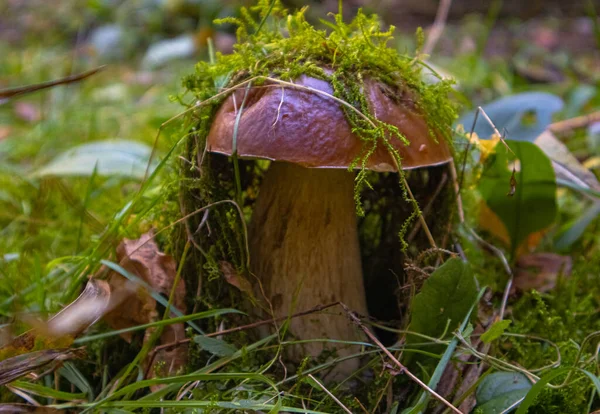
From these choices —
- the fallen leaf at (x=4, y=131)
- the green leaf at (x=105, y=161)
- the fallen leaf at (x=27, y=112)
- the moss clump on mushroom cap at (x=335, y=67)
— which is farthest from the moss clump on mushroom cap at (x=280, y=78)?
the fallen leaf at (x=27, y=112)

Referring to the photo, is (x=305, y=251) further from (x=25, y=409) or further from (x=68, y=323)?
(x=25, y=409)

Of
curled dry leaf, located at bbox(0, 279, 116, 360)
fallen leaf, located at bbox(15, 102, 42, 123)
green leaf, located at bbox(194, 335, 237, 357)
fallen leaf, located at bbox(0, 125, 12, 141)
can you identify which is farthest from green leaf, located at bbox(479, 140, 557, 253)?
fallen leaf, located at bbox(15, 102, 42, 123)

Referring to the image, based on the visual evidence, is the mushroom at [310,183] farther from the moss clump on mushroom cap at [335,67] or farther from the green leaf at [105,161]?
the green leaf at [105,161]

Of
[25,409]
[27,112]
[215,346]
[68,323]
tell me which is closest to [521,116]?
[215,346]

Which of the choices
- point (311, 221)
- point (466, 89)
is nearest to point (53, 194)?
point (311, 221)

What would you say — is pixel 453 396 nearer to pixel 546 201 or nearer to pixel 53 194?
pixel 546 201

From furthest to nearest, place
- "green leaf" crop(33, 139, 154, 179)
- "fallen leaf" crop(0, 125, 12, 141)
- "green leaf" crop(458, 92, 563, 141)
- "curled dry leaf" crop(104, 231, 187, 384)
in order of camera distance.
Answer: "fallen leaf" crop(0, 125, 12, 141) → "green leaf" crop(33, 139, 154, 179) → "green leaf" crop(458, 92, 563, 141) → "curled dry leaf" crop(104, 231, 187, 384)

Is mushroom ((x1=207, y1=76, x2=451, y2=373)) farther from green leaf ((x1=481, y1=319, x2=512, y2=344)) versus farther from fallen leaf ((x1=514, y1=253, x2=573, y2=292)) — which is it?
fallen leaf ((x1=514, y1=253, x2=573, y2=292))
